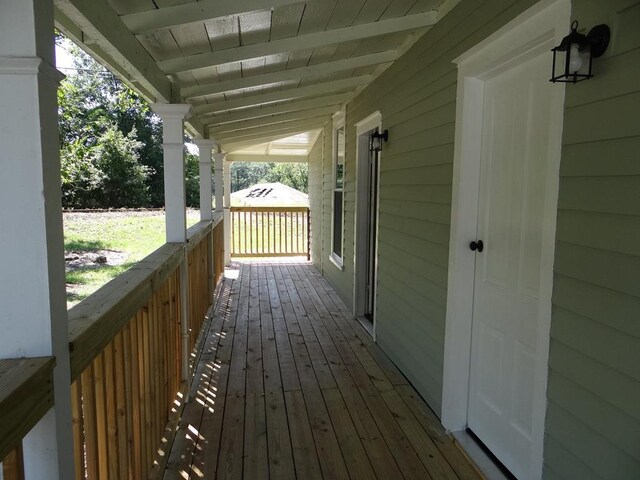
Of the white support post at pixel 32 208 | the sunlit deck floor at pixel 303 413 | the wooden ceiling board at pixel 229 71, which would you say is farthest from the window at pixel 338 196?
the white support post at pixel 32 208

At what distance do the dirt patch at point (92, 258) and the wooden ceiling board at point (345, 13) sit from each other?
6453mm

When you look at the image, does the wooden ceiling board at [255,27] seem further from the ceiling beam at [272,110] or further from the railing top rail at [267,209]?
the railing top rail at [267,209]

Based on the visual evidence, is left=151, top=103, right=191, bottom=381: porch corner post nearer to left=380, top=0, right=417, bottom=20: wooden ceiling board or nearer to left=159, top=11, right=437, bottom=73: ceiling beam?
left=159, top=11, right=437, bottom=73: ceiling beam

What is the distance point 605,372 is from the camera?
1407 millimetres

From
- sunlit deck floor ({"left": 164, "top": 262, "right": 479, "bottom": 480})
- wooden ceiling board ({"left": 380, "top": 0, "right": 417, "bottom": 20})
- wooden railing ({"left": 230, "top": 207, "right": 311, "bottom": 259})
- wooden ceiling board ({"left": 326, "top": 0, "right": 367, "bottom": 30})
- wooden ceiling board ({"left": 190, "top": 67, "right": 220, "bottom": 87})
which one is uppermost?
wooden ceiling board ({"left": 380, "top": 0, "right": 417, "bottom": 20})

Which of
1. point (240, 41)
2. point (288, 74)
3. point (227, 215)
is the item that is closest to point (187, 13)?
point (240, 41)

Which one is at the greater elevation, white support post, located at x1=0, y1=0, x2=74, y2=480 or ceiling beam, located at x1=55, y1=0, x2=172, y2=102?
ceiling beam, located at x1=55, y1=0, x2=172, y2=102

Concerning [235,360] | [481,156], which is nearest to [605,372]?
[481,156]

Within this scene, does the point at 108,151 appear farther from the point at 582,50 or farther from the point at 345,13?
the point at 582,50

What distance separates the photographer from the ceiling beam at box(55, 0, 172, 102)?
1.50 metres

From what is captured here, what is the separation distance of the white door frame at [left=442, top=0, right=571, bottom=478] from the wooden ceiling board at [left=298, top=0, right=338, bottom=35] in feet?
2.44

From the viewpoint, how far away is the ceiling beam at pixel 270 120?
528cm

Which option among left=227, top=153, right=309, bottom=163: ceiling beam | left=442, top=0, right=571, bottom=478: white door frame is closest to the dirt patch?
left=227, top=153, right=309, bottom=163: ceiling beam

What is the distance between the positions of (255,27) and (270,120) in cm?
282
